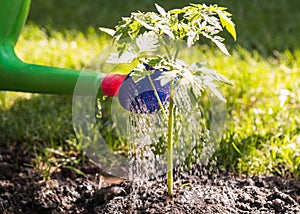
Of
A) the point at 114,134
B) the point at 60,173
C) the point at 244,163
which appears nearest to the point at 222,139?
the point at 244,163

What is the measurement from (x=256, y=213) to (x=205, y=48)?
1.71 meters

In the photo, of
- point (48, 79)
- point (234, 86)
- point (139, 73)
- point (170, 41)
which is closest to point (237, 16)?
point (234, 86)

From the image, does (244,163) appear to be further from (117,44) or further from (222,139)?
(117,44)

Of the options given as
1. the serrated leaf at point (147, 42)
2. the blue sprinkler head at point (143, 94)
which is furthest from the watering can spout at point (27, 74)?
the serrated leaf at point (147, 42)

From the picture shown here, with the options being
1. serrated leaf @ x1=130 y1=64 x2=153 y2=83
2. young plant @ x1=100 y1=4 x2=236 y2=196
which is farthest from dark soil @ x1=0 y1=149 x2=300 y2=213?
serrated leaf @ x1=130 y1=64 x2=153 y2=83

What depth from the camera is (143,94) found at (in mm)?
2016

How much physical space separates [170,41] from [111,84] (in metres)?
0.30

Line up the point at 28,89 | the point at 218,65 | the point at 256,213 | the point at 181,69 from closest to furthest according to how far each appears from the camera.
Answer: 1. the point at 181,69
2. the point at 256,213
3. the point at 28,89
4. the point at 218,65

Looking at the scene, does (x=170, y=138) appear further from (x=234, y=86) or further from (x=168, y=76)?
(x=234, y=86)

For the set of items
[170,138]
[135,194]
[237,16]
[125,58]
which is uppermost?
[237,16]

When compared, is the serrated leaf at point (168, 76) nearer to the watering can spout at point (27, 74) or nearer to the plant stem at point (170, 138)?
the plant stem at point (170, 138)

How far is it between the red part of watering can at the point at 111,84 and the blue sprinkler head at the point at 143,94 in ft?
0.18

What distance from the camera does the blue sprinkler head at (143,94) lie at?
1.99 m

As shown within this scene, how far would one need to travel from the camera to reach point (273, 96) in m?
3.03
